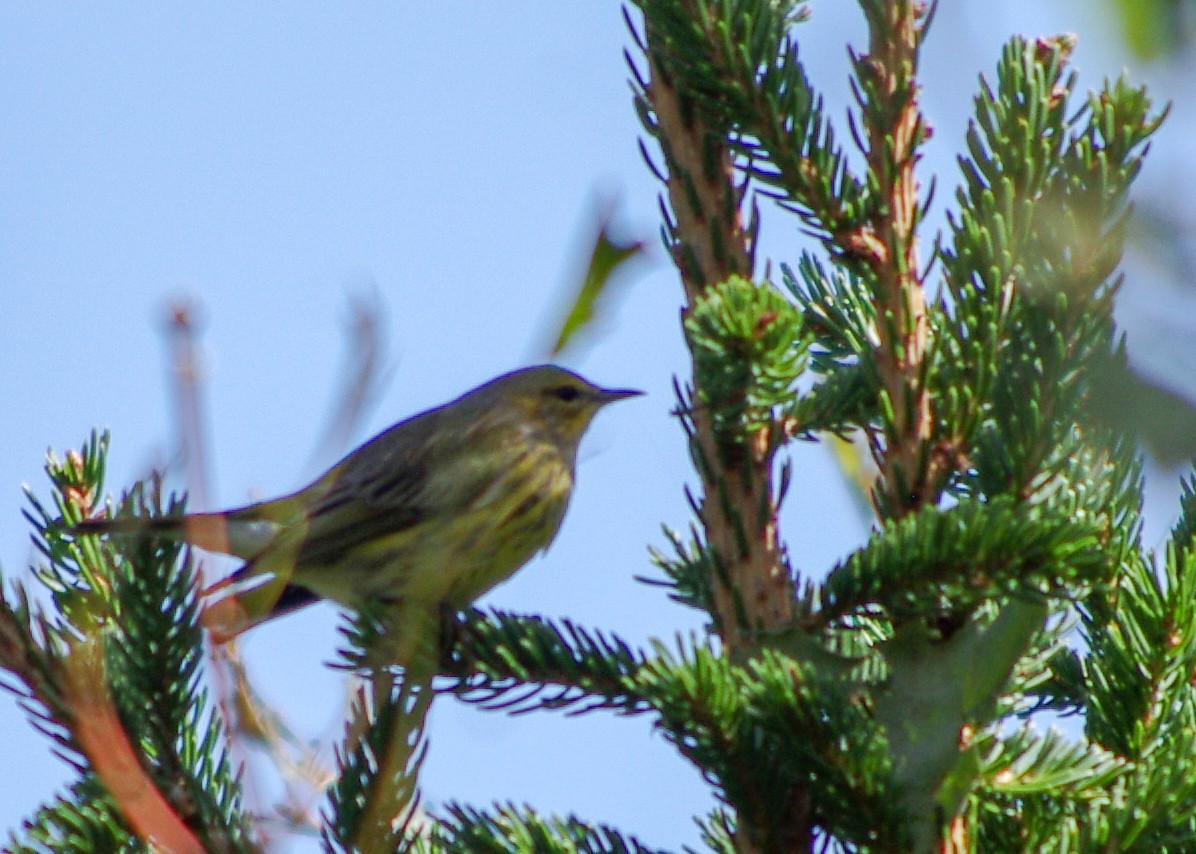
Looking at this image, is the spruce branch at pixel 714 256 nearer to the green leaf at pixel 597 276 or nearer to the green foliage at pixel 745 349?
the green foliage at pixel 745 349

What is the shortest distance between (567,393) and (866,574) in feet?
11.8

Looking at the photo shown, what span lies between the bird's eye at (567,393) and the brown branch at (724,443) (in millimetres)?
3012

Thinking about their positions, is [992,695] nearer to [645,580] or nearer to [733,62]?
[645,580]

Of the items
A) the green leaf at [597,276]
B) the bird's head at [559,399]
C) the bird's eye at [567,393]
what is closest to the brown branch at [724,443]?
the green leaf at [597,276]

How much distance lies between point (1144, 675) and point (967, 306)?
620mm

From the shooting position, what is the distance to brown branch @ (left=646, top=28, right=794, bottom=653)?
76.2 inches

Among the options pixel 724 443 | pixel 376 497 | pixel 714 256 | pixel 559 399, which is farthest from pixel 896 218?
pixel 559 399

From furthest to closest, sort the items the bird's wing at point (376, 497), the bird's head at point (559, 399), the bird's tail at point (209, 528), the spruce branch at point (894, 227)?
the bird's head at point (559, 399) < the bird's wing at point (376, 497) < the spruce branch at point (894, 227) < the bird's tail at point (209, 528)

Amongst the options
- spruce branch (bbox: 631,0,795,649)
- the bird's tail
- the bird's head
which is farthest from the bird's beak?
spruce branch (bbox: 631,0,795,649)

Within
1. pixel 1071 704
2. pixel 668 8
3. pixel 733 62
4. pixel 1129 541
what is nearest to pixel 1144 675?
pixel 1129 541

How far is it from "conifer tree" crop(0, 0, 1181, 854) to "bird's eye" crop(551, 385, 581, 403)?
3044mm

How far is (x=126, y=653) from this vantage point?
176cm

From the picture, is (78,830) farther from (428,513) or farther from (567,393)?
(567,393)

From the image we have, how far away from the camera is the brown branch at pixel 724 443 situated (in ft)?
6.35
